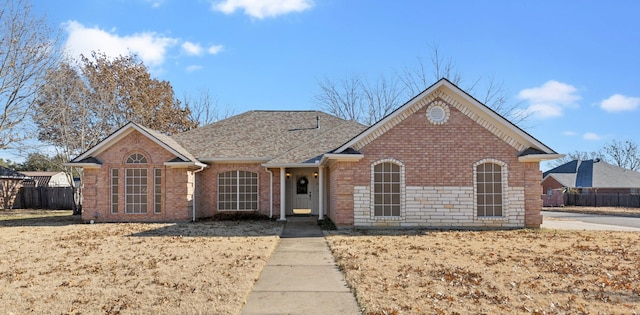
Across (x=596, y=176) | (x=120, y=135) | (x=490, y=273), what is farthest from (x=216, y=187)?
(x=596, y=176)

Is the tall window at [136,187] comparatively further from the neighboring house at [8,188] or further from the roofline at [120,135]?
the neighboring house at [8,188]

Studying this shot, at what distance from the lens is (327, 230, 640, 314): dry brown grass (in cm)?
598

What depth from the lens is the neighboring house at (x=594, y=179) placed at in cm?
4356

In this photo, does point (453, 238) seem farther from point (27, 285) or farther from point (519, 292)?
point (27, 285)

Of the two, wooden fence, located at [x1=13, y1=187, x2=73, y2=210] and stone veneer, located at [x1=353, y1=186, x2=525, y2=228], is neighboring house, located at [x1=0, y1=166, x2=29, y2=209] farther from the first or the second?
stone veneer, located at [x1=353, y1=186, x2=525, y2=228]

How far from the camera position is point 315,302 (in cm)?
615

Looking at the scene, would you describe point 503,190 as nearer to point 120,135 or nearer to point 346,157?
point 346,157

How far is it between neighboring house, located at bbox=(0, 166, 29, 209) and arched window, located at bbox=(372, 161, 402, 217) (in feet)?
91.7

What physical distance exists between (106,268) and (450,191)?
10.7 meters

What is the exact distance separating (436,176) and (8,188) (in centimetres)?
3002

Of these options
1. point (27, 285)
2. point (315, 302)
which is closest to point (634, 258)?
point (315, 302)

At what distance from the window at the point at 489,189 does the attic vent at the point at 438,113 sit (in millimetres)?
2014

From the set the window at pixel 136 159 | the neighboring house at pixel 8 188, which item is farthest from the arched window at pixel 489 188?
the neighboring house at pixel 8 188

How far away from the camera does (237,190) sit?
19.6m
